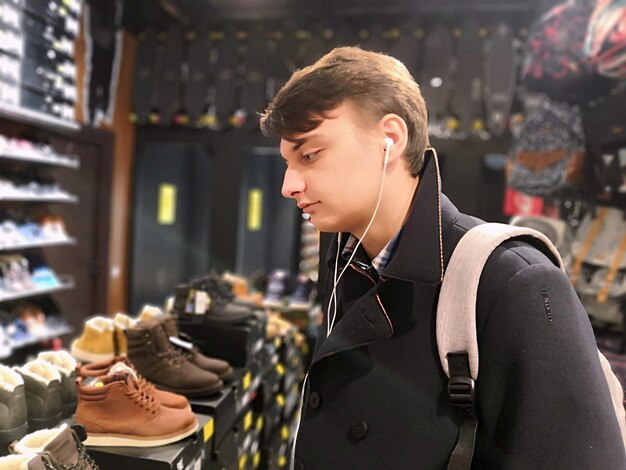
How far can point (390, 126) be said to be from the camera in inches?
33.3

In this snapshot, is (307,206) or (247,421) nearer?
(307,206)

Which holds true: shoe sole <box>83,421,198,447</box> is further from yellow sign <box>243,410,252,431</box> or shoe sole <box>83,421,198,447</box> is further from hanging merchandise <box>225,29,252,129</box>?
hanging merchandise <box>225,29,252,129</box>

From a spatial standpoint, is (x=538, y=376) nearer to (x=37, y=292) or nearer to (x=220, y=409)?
(x=220, y=409)

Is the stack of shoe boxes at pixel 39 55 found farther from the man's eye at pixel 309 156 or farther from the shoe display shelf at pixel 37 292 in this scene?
the man's eye at pixel 309 156

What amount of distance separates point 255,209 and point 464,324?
14.8ft

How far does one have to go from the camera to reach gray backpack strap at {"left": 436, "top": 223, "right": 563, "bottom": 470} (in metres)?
0.77

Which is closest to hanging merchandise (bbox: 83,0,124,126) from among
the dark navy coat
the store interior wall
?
the store interior wall

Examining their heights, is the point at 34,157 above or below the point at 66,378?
above

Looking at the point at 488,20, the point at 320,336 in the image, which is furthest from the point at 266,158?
the point at 320,336

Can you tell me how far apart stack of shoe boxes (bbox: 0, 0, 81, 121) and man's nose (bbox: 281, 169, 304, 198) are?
9.43 feet

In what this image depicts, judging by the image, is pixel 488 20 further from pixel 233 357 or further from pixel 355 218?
pixel 355 218

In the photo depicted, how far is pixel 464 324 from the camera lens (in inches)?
30.8

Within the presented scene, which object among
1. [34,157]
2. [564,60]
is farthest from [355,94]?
[34,157]

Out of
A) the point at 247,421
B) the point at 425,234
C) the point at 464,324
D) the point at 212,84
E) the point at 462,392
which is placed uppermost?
the point at 212,84
